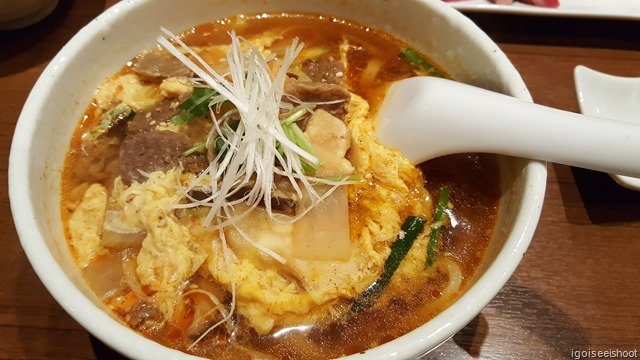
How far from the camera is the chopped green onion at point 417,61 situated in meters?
1.69

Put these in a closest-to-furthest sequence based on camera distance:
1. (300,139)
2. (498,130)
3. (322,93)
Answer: (498,130), (300,139), (322,93)

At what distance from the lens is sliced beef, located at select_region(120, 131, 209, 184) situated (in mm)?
1408

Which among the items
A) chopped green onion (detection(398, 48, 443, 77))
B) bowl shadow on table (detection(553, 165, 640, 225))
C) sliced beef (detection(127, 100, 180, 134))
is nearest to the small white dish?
bowl shadow on table (detection(553, 165, 640, 225))

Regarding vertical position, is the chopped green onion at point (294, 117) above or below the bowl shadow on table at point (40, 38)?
above

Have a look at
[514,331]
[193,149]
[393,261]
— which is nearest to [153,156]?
[193,149]

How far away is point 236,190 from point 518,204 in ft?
2.47

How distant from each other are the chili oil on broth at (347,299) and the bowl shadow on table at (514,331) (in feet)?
0.84

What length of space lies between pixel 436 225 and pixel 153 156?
870mm

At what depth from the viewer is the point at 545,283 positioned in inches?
62.9

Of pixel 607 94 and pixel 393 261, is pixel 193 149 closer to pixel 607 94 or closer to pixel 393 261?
pixel 393 261

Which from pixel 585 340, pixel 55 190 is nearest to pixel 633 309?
pixel 585 340

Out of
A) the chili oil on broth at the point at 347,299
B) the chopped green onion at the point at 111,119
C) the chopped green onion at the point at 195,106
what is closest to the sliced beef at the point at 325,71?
the chili oil on broth at the point at 347,299

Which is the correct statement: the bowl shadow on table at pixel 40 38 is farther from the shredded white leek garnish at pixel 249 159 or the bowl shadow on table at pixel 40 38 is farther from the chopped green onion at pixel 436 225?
the chopped green onion at pixel 436 225

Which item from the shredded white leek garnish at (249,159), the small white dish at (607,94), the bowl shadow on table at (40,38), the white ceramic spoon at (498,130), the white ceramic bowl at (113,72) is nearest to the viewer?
the white ceramic bowl at (113,72)
